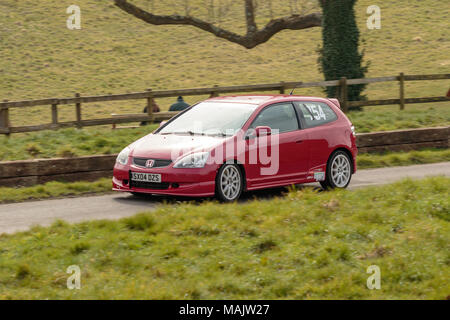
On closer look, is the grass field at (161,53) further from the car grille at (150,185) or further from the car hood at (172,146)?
the car grille at (150,185)

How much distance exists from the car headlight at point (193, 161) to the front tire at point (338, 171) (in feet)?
8.24

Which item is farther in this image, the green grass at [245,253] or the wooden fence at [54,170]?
the wooden fence at [54,170]

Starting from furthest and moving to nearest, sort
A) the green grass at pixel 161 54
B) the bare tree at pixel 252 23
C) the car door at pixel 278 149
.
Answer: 1. the green grass at pixel 161 54
2. the bare tree at pixel 252 23
3. the car door at pixel 278 149

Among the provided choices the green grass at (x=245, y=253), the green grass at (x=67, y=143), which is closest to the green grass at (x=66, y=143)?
the green grass at (x=67, y=143)

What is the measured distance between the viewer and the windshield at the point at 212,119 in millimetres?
11867

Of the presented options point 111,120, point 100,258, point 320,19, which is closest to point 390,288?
point 100,258

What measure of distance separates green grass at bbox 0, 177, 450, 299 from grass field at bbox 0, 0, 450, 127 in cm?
2274

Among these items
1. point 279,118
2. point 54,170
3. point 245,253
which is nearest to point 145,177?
point 279,118

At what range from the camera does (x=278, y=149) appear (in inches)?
472

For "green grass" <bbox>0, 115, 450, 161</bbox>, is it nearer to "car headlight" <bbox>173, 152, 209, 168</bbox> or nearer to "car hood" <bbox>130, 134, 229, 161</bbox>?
"car hood" <bbox>130, 134, 229, 161</bbox>

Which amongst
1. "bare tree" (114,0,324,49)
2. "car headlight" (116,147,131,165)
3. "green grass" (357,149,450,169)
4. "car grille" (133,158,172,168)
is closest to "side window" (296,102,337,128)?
"car grille" (133,158,172,168)

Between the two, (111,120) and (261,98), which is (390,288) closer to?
(261,98)

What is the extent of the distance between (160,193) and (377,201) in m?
3.08

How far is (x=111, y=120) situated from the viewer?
63.4ft
